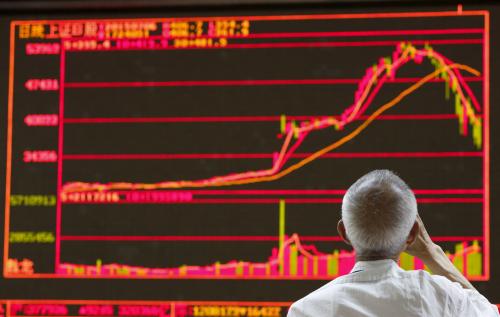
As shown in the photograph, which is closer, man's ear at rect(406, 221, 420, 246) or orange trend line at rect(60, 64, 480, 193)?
man's ear at rect(406, 221, 420, 246)

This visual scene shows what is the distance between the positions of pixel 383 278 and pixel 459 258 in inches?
58.9

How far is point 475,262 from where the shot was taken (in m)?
2.85

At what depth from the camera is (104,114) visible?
10.0 ft

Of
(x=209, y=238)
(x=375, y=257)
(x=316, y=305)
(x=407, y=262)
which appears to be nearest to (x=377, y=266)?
(x=375, y=257)

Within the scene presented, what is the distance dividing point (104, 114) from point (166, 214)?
430mm

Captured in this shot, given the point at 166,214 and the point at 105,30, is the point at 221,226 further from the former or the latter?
the point at 105,30

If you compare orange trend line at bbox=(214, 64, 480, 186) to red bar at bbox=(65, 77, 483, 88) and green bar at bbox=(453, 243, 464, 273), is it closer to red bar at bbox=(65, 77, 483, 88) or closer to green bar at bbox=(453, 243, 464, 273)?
red bar at bbox=(65, 77, 483, 88)

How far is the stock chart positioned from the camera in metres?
2.91

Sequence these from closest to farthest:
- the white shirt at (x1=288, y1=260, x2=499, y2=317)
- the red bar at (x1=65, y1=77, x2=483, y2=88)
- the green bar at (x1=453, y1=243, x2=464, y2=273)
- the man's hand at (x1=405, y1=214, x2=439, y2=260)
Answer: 1. the white shirt at (x1=288, y1=260, x2=499, y2=317)
2. the man's hand at (x1=405, y1=214, x2=439, y2=260)
3. the green bar at (x1=453, y1=243, x2=464, y2=273)
4. the red bar at (x1=65, y1=77, x2=483, y2=88)

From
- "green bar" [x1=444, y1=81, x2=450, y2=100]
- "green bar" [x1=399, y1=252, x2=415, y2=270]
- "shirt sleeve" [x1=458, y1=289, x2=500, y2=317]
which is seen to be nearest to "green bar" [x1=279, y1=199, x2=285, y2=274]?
"green bar" [x1=399, y1=252, x2=415, y2=270]

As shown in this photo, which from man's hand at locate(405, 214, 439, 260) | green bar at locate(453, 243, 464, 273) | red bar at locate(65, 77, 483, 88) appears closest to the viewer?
man's hand at locate(405, 214, 439, 260)

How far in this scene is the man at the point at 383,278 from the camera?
1405 mm
